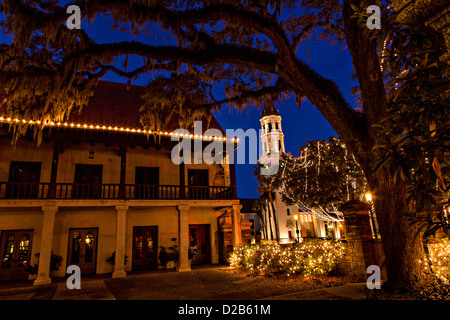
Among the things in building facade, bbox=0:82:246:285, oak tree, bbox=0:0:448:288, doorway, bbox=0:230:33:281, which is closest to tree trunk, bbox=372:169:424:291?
oak tree, bbox=0:0:448:288

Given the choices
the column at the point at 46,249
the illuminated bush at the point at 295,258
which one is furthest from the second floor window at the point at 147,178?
the illuminated bush at the point at 295,258

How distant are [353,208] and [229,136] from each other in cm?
879

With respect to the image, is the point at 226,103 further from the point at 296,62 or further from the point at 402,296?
the point at 402,296

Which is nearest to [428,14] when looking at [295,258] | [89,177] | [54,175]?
[295,258]

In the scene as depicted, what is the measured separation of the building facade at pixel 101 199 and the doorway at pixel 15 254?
4 centimetres

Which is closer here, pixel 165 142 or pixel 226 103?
pixel 226 103

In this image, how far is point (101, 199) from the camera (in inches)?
482

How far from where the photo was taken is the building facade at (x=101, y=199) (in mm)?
11938

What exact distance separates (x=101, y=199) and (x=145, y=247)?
387cm

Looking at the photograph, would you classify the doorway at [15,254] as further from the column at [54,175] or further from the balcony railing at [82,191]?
the column at [54,175]

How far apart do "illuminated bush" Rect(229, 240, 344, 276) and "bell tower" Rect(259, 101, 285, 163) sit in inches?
1706

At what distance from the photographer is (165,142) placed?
1426cm

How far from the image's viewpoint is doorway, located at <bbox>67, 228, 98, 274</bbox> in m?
13.0
